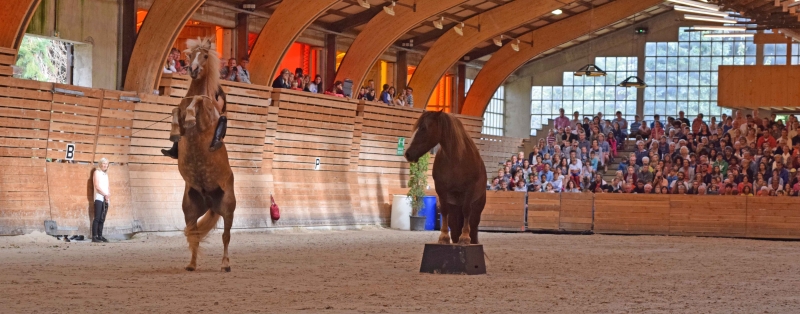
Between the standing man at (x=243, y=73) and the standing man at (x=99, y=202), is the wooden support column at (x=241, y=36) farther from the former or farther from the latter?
the standing man at (x=99, y=202)

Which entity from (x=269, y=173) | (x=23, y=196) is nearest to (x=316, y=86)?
(x=269, y=173)

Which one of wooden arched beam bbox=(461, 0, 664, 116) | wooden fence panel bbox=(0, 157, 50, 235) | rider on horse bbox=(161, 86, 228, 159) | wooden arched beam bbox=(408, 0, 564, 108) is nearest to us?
rider on horse bbox=(161, 86, 228, 159)

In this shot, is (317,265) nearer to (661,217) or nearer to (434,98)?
(661,217)

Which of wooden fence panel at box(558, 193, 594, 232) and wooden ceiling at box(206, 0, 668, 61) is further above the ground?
wooden ceiling at box(206, 0, 668, 61)

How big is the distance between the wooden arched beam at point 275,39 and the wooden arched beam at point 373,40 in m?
3.87

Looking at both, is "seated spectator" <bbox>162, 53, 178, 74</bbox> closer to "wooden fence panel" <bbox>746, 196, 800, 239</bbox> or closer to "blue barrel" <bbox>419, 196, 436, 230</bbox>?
"blue barrel" <bbox>419, 196, 436, 230</bbox>

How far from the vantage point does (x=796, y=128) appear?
25.8 metres

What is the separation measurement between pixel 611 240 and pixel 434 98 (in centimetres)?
1293

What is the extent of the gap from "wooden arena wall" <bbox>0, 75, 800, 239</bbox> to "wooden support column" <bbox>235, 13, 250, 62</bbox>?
1597 millimetres

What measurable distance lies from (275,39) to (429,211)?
6648 millimetres

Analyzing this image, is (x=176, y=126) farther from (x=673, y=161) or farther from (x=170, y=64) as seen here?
(x=673, y=161)

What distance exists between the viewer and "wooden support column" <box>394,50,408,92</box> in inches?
1217

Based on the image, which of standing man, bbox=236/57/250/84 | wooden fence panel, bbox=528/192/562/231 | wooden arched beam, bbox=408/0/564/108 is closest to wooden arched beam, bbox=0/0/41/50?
standing man, bbox=236/57/250/84

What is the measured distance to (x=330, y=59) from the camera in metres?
27.3
